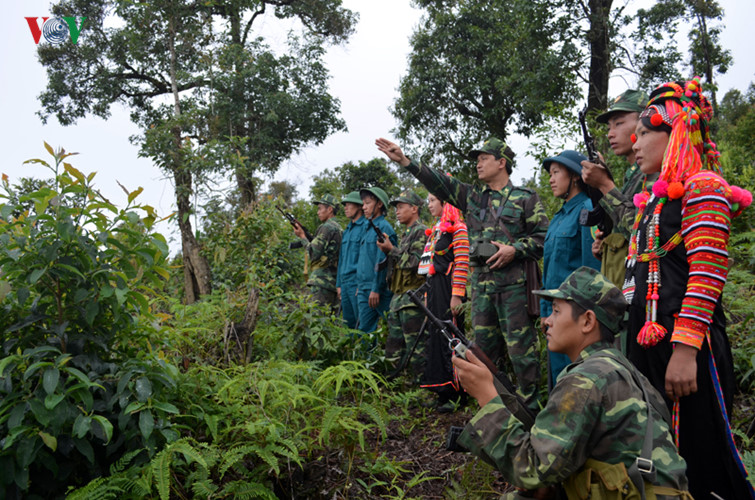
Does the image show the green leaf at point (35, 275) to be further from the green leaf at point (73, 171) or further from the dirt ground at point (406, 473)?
the dirt ground at point (406, 473)

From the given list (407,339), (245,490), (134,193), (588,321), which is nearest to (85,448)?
(245,490)

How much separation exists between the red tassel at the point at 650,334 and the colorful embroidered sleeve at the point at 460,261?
8.45 feet

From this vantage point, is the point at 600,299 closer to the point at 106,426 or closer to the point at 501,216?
the point at 106,426

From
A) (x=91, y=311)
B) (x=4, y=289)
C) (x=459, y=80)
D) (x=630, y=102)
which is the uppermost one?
(x=459, y=80)

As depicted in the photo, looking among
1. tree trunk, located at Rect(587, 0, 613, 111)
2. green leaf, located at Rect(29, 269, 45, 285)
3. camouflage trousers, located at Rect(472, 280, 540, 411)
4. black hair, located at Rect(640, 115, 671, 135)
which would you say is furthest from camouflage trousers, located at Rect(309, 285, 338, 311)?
tree trunk, located at Rect(587, 0, 613, 111)

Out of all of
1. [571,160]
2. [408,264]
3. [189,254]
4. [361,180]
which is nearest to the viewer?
[571,160]

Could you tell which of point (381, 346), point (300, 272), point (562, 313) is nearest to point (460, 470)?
point (562, 313)

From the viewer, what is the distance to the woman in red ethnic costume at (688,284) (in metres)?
2.40

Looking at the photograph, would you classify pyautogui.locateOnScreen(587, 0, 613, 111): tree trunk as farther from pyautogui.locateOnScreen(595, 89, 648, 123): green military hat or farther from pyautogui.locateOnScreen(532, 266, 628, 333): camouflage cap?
pyautogui.locateOnScreen(532, 266, 628, 333): camouflage cap

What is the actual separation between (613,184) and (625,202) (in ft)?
0.49

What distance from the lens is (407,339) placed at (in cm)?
584

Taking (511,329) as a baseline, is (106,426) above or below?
below

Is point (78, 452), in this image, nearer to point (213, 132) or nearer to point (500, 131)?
→ point (213, 132)

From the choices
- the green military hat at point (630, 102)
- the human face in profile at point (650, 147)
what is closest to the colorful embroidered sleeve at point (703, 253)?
the human face in profile at point (650, 147)
